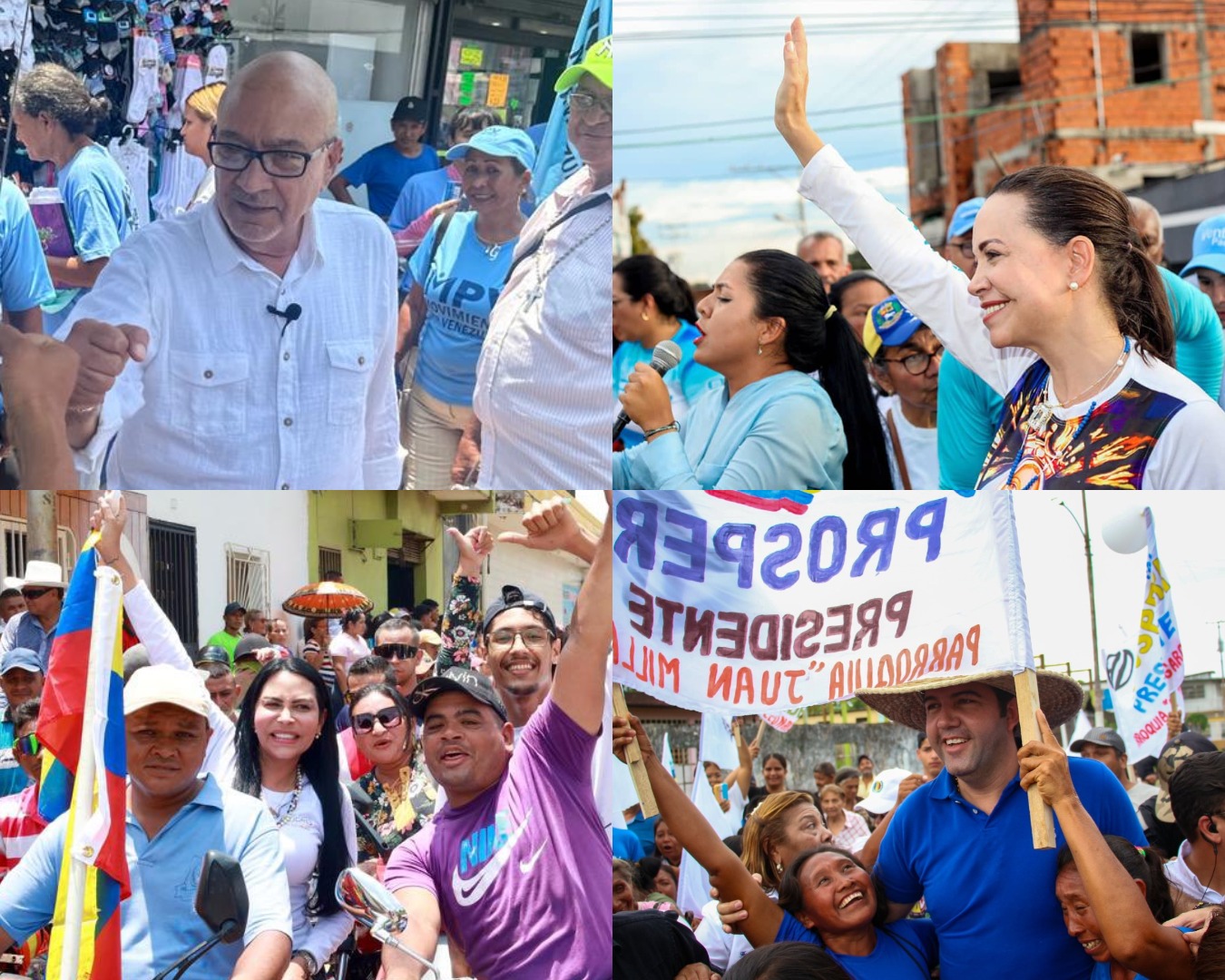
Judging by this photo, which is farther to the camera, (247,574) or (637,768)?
(247,574)

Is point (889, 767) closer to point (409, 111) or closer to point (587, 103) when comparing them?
point (587, 103)

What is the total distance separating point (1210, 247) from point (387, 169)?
91.8 inches

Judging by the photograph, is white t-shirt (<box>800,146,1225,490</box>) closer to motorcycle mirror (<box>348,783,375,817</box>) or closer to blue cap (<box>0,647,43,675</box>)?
motorcycle mirror (<box>348,783,375,817</box>)

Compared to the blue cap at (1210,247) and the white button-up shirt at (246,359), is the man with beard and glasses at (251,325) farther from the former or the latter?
the blue cap at (1210,247)

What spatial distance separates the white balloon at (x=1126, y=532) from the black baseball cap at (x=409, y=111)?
200 centimetres

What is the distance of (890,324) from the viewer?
4480 mm

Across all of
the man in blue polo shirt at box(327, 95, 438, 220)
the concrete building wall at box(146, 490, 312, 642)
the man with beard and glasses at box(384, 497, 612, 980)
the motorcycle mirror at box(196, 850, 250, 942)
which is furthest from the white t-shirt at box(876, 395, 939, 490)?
the motorcycle mirror at box(196, 850, 250, 942)

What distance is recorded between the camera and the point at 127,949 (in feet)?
12.3

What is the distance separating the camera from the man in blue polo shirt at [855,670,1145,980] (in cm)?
376

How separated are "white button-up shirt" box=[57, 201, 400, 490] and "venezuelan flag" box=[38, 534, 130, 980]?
390 mm

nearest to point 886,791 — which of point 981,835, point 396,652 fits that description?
point 981,835

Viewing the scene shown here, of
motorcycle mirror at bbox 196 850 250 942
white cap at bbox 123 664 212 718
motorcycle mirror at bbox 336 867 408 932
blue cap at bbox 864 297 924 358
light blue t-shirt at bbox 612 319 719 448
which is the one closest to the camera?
motorcycle mirror at bbox 336 867 408 932

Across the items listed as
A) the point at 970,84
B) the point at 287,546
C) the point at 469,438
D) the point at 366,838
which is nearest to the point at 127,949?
the point at 366,838

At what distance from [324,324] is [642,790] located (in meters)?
1.47
